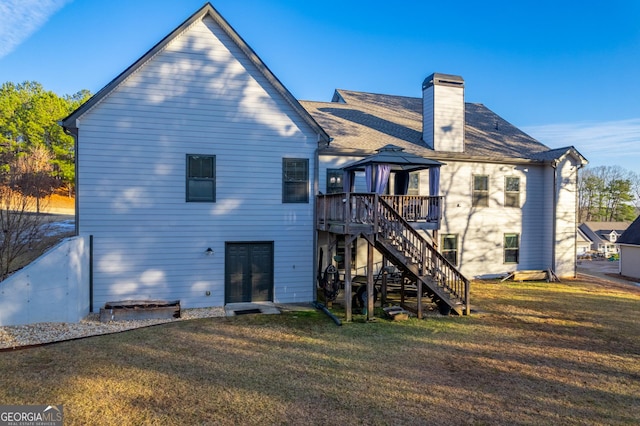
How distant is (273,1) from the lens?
58.4 ft

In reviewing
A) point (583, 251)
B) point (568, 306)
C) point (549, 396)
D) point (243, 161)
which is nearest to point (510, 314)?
point (568, 306)

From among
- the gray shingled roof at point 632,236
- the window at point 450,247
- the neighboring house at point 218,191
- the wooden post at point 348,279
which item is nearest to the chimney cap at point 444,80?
the neighboring house at point 218,191

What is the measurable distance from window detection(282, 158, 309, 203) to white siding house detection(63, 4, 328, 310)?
0.03 meters

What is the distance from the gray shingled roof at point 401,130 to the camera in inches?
635

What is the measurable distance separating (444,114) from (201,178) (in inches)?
455

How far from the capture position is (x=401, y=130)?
717 inches

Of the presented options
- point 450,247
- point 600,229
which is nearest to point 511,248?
point 450,247

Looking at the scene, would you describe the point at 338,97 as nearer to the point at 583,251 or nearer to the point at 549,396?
the point at 549,396

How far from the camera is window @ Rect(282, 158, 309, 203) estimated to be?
40.9ft

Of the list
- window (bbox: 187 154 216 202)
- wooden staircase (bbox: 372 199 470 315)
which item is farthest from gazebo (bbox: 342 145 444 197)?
window (bbox: 187 154 216 202)

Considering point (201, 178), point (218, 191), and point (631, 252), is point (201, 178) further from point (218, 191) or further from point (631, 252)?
point (631, 252)

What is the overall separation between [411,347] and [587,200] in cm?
7415

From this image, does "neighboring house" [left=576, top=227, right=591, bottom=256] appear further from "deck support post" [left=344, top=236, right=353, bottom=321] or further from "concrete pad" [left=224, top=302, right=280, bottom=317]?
"concrete pad" [left=224, top=302, right=280, bottom=317]

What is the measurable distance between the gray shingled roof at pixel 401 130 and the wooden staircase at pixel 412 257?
5.02 meters
